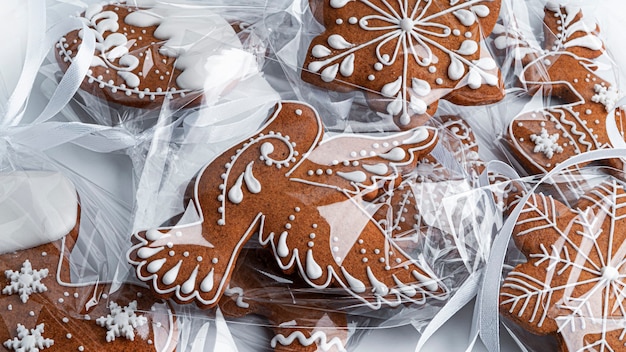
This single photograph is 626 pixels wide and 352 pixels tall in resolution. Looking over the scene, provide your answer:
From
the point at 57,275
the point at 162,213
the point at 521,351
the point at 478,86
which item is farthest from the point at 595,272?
the point at 57,275

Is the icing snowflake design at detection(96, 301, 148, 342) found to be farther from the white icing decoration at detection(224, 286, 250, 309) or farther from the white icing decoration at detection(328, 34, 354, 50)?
the white icing decoration at detection(328, 34, 354, 50)

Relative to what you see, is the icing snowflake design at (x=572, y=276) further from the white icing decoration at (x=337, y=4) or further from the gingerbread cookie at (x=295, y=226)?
the white icing decoration at (x=337, y=4)

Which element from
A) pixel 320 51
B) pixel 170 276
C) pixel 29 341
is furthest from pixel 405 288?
pixel 29 341

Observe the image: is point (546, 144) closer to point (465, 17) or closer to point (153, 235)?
point (465, 17)

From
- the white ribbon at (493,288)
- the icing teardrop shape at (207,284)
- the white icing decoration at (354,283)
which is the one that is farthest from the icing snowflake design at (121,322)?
the white ribbon at (493,288)

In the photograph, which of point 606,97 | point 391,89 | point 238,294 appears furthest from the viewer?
point 606,97

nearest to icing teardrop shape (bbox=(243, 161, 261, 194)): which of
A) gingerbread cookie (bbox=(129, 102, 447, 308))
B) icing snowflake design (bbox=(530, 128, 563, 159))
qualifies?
gingerbread cookie (bbox=(129, 102, 447, 308))
